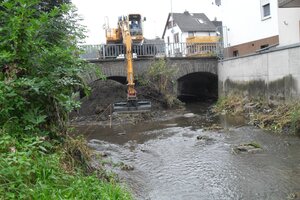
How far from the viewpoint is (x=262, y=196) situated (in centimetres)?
560

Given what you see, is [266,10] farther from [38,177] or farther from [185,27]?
[185,27]

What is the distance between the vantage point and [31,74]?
462 cm

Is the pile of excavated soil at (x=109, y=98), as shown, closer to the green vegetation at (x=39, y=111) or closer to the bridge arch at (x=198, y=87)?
the bridge arch at (x=198, y=87)

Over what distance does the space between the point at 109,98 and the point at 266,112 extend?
31.1 feet

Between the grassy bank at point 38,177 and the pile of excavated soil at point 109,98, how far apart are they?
1390 centimetres

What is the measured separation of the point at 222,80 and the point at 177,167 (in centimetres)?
1258

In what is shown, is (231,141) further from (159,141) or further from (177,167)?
(177,167)

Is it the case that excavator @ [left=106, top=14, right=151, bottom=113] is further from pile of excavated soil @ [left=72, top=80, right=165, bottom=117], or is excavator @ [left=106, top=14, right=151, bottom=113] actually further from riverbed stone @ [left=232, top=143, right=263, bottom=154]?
riverbed stone @ [left=232, top=143, right=263, bottom=154]

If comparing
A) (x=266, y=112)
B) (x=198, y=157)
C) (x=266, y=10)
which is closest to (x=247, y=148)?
(x=198, y=157)

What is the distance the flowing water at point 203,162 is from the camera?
598 centimetres

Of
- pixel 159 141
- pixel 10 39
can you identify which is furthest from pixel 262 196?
pixel 159 141

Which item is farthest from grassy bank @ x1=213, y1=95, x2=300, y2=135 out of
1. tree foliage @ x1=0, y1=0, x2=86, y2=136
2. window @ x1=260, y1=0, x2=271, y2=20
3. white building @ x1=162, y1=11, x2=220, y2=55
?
white building @ x1=162, y1=11, x2=220, y2=55

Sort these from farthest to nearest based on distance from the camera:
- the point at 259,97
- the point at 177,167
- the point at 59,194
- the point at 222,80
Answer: the point at 222,80 → the point at 259,97 → the point at 177,167 → the point at 59,194

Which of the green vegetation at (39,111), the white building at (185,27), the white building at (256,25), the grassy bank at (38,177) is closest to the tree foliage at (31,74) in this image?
the green vegetation at (39,111)
